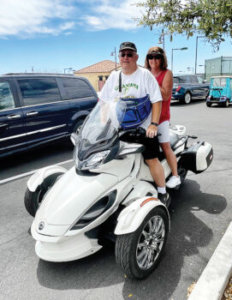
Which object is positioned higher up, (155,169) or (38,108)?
(38,108)

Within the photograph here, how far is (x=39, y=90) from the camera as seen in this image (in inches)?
217

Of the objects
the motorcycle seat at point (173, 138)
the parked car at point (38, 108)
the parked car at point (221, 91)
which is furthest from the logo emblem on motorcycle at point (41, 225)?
the parked car at point (221, 91)

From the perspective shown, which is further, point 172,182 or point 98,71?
point 98,71

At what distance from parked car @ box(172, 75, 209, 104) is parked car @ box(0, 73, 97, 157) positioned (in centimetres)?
1042

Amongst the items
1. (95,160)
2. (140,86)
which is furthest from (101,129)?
(140,86)

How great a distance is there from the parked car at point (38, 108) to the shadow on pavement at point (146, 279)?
3.18 metres

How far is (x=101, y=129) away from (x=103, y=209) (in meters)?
0.70

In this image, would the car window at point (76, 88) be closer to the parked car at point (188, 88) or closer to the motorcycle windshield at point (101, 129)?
the motorcycle windshield at point (101, 129)

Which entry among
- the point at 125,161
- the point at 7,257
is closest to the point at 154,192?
the point at 125,161

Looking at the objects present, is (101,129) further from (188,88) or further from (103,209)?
(188,88)

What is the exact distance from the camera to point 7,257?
8.46 ft

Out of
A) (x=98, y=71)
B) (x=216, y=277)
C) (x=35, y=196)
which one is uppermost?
(x=35, y=196)

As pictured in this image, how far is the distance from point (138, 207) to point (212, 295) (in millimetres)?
805

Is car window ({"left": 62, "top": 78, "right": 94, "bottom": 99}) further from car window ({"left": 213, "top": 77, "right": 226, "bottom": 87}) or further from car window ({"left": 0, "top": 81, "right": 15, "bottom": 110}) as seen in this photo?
car window ({"left": 213, "top": 77, "right": 226, "bottom": 87})
